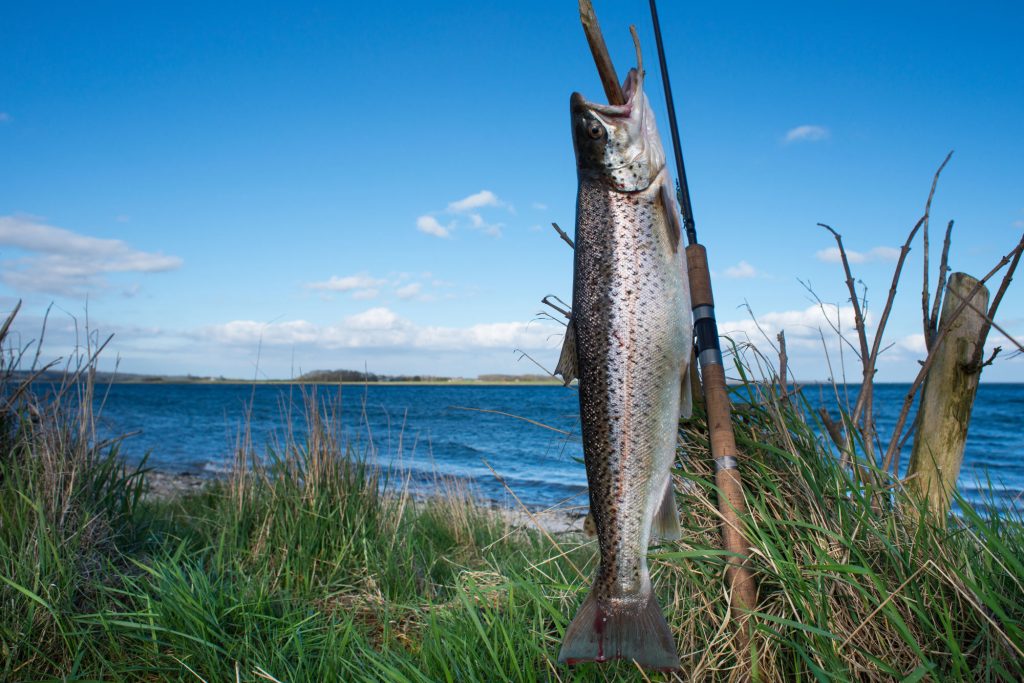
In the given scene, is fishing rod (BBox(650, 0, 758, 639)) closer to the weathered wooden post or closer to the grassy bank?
the grassy bank

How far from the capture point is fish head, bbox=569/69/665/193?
6.81 feet

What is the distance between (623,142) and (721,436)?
1064 millimetres

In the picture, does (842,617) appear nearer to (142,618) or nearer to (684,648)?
(684,648)

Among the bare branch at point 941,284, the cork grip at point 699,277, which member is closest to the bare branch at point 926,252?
the bare branch at point 941,284

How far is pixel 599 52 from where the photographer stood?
2.08m

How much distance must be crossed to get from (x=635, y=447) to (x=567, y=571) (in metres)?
3.45

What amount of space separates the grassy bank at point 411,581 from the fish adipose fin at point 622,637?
0.43 m

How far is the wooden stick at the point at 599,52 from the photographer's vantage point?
2.06m

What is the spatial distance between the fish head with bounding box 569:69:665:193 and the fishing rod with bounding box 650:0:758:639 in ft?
1.67

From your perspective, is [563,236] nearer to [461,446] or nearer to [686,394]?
[686,394]

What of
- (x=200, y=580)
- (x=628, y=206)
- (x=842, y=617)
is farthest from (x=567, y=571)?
(x=628, y=206)

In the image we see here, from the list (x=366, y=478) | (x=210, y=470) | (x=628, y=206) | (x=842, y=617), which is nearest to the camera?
(x=628, y=206)

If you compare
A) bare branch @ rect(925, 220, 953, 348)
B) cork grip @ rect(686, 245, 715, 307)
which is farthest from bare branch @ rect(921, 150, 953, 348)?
cork grip @ rect(686, 245, 715, 307)

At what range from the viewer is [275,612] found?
454 centimetres
